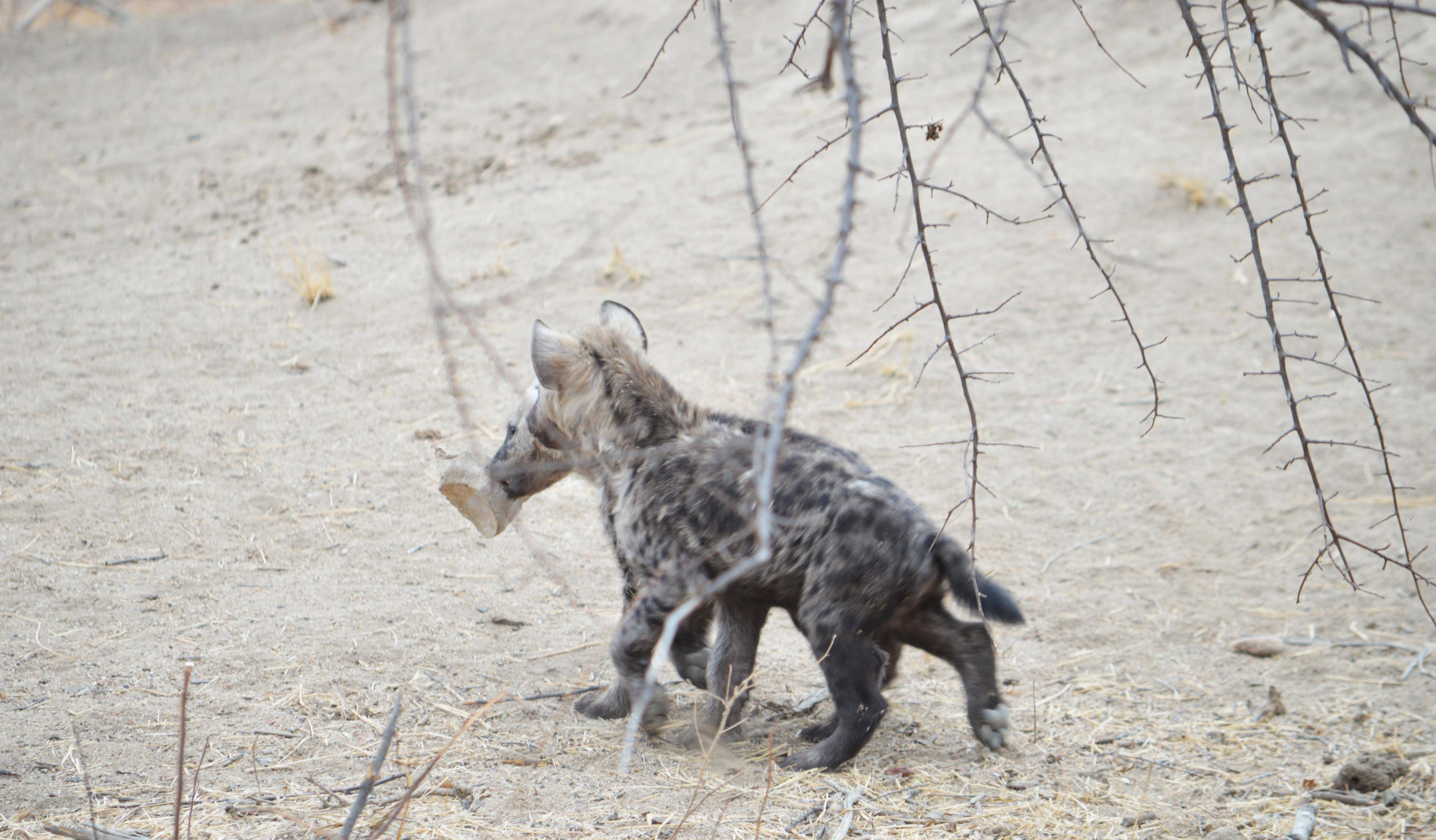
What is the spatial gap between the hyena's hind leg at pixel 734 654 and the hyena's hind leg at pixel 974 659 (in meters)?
0.50

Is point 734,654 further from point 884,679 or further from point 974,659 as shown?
point 974,659

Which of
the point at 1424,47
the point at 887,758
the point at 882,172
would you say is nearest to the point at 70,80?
the point at 882,172

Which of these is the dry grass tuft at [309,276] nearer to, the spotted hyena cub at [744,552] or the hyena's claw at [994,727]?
the spotted hyena cub at [744,552]

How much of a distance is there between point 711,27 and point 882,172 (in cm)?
449

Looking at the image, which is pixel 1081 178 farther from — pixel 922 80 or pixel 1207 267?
pixel 922 80

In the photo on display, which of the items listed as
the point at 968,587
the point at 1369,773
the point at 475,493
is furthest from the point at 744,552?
the point at 1369,773

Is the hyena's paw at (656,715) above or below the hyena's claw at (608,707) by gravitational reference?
above

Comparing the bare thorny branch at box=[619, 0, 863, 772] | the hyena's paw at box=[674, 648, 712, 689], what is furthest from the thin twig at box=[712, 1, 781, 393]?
the hyena's paw at box=[674, 648, 712, 689]

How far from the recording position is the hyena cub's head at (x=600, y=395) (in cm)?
394

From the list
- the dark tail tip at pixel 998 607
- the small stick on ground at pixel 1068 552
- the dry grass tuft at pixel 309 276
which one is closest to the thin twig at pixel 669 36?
the dark tail tip at pixel 998 607

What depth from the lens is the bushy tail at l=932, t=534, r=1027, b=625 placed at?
3.57m

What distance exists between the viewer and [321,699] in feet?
11.9

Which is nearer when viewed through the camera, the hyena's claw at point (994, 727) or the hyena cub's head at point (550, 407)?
the hyena's claw at point (994, 727)

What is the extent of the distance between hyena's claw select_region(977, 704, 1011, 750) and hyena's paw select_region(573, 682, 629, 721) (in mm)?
1199
